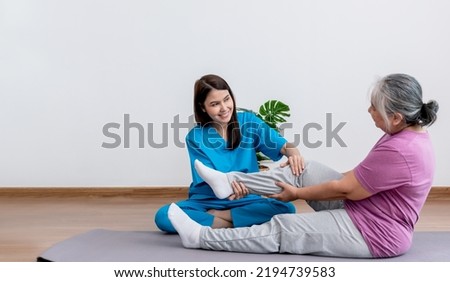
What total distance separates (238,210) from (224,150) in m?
0.28

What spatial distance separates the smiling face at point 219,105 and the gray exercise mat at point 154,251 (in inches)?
22.0

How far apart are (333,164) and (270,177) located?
5.62 feet

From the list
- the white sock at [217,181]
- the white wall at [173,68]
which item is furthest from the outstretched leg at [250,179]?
the white wall at [173,68]

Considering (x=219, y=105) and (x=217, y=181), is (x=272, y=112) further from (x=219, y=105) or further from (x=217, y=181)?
(x=217, y=181)

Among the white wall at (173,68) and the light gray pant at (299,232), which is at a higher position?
the white wall at (173,68)

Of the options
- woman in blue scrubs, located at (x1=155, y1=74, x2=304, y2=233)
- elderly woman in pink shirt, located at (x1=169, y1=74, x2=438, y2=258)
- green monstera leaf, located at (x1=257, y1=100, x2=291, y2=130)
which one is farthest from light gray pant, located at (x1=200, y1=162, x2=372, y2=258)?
green monstera leaf, located at (x1=257, y1=100, x2=291, y2=130)

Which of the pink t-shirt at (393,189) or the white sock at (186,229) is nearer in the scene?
the pink t-shirt at (393,189)

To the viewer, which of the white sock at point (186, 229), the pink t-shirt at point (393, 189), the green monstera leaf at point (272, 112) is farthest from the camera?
the green monstera leaf at point (272, 112)

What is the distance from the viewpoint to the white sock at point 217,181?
2.62 meters

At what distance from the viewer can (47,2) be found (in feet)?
13.7

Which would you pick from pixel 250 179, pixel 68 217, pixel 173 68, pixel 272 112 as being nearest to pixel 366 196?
pixel 250 179

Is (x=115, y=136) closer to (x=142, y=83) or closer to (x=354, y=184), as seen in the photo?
(x=142, y=83)

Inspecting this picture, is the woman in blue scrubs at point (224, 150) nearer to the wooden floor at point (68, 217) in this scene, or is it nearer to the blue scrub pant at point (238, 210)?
the blue scrub pant at point (238, 210)
